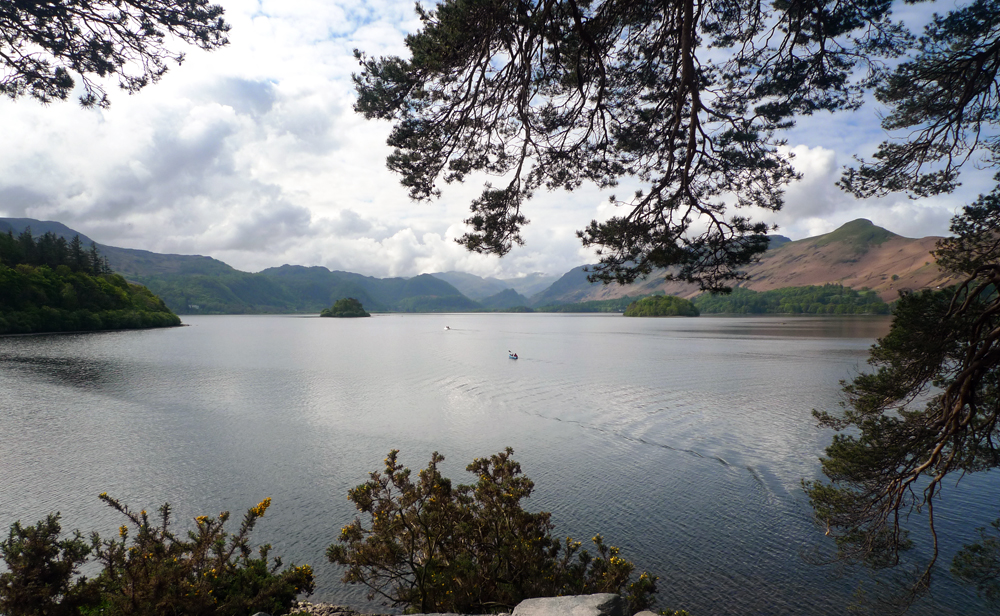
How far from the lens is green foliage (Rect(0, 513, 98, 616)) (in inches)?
159

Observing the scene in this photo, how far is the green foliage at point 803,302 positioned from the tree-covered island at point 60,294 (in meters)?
137

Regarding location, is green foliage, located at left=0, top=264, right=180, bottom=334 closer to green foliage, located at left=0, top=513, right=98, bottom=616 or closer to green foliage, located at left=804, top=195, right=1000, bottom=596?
green foliage, located at left=0, top=513, right=98, bottom=616

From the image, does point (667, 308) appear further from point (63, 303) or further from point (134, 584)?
point (134, 584)

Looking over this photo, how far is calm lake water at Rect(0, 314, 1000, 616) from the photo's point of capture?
872cm

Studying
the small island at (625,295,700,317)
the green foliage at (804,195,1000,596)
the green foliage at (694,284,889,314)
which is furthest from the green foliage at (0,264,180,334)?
the small island at (625,295,700,317)

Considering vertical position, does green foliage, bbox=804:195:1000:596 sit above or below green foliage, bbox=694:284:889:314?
below

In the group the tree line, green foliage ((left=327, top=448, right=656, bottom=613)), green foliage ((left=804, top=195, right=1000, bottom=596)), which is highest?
the tree line

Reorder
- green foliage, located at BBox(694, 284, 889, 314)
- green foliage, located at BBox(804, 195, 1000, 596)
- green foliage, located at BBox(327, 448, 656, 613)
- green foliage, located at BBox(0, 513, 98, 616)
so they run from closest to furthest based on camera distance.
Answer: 1. green foliage, located at BBox(0, 513, 98, 616)
2. green foliage, located at BBox(804, 195, 1000, 596)
3. green foliage, located at BBox(327, 448, 656, 613)
4. green foliage, located at BBox(694, 284, 889, 314)

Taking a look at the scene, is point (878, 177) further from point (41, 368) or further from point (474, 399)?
point (41, 368)

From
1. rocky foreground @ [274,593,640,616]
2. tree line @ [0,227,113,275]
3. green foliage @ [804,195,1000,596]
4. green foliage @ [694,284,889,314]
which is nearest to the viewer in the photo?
rocky foreground @ [274,593,640,616]

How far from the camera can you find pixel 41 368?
32531 mm

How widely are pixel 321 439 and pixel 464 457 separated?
18.2ft

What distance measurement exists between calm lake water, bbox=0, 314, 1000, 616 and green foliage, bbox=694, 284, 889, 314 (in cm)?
11986

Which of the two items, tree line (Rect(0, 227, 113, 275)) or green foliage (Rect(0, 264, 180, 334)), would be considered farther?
tree line (Rect(0, 227, 113, 275))
